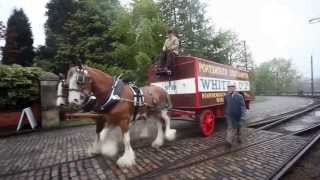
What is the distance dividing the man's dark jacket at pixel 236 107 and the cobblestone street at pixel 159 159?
0.81 meters

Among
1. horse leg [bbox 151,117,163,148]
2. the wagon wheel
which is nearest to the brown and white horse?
horse leg [bbox 151,117,163,148]

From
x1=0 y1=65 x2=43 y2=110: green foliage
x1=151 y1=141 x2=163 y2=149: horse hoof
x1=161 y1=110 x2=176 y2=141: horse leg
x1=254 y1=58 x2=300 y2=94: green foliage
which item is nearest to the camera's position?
x1=151 y1=141 x2=163 y2=149: horse hoof

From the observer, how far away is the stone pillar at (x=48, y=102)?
411 inches

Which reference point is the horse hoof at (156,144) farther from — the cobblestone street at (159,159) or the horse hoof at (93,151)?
the horse hoof at (93,151)

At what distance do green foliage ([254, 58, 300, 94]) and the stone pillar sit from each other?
5864 cm

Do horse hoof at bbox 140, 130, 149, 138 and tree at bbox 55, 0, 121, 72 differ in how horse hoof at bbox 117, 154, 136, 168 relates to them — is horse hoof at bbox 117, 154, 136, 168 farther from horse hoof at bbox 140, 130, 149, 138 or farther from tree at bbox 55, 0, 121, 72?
tree at bbox 55, 0, 121, 72

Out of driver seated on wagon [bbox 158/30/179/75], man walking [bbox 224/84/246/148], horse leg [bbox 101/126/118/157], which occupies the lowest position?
horse leg [bbox 101/126/118/157]

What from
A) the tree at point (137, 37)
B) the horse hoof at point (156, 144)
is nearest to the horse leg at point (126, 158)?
the horse hoof at point (156, 144)

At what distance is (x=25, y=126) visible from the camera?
1028cm

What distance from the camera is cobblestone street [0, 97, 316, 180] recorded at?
190 inches

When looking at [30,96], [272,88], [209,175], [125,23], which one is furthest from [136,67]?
[272,88]

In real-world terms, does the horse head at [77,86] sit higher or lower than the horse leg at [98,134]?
higher

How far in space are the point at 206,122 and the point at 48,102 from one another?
21.8ft

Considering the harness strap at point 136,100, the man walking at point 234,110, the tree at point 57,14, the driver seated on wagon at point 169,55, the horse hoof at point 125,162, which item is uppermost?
the tree at point 57,14
